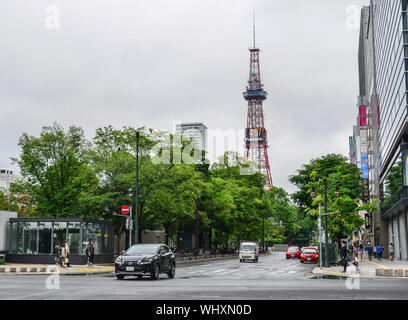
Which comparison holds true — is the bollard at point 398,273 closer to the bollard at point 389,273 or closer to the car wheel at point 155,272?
the bollard at point 389,273

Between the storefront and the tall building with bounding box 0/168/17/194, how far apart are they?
66440 mm

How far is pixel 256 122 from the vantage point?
13125cm

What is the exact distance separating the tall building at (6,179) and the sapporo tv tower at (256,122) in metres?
56.3

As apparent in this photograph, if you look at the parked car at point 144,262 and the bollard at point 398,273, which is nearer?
the parked car at point 144,262

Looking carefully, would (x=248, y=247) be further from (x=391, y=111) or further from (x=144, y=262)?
(x=144, y=262)

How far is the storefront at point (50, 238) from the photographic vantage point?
36.4 metres

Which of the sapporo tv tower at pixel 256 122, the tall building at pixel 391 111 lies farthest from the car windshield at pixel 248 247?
the sapporo tv tower at pixel 256 122

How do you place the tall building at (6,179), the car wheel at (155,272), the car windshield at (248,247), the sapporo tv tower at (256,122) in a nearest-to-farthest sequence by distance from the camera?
the car wheel at (155,272) → the car windshield at (248,247) → the tall building at (6,179) → the sapporo tv tower at (256,122)

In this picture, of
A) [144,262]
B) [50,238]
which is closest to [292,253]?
[50,238]

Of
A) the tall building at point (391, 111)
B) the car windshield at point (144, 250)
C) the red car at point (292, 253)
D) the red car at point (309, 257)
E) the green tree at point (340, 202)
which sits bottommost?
the red car at point (292, 253)

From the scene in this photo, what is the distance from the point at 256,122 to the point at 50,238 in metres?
98.8

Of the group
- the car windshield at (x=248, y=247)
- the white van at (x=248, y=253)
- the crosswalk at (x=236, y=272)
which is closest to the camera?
the crosswalk at (x=236, y=272)

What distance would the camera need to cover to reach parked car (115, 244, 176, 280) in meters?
21.5

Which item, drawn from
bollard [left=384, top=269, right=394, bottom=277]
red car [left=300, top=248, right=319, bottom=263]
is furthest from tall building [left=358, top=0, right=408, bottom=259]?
bollard [left=384, top=269, right=394, bottom=277]
